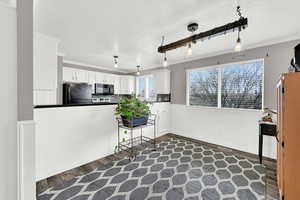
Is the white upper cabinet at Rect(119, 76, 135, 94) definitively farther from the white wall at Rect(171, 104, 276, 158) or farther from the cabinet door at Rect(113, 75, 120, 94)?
the white wall at Rect(171, 104, 276, 158)

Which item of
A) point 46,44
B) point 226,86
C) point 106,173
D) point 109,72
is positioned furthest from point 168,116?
point 46,44

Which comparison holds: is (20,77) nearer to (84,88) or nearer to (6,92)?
(6,92)

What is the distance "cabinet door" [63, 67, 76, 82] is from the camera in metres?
4.13

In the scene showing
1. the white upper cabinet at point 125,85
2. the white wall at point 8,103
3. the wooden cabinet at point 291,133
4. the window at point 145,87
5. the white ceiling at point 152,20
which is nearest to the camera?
the white wall at point 8,103

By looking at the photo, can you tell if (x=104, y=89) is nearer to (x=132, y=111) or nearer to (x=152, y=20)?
(x=132, y=111)

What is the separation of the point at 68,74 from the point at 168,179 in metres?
4.21

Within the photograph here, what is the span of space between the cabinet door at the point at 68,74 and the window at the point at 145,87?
2.54 metres

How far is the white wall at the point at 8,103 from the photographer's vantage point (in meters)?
0.89

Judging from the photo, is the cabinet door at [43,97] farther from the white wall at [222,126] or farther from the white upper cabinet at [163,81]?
the white wall at [222,126]

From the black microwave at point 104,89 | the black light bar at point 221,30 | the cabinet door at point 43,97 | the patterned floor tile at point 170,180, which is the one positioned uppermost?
the black light bar at point 221,30

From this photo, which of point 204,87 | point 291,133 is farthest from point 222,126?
point 291,133

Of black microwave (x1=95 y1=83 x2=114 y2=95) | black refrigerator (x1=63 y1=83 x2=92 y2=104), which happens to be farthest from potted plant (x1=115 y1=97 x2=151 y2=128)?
black microwave (x1=95 y1=83 x2=114 y2=95)

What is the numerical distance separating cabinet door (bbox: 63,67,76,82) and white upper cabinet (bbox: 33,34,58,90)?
2011 millimetres

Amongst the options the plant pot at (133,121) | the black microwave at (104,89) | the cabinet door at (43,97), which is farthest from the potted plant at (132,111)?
the black microwave at (104,89)
